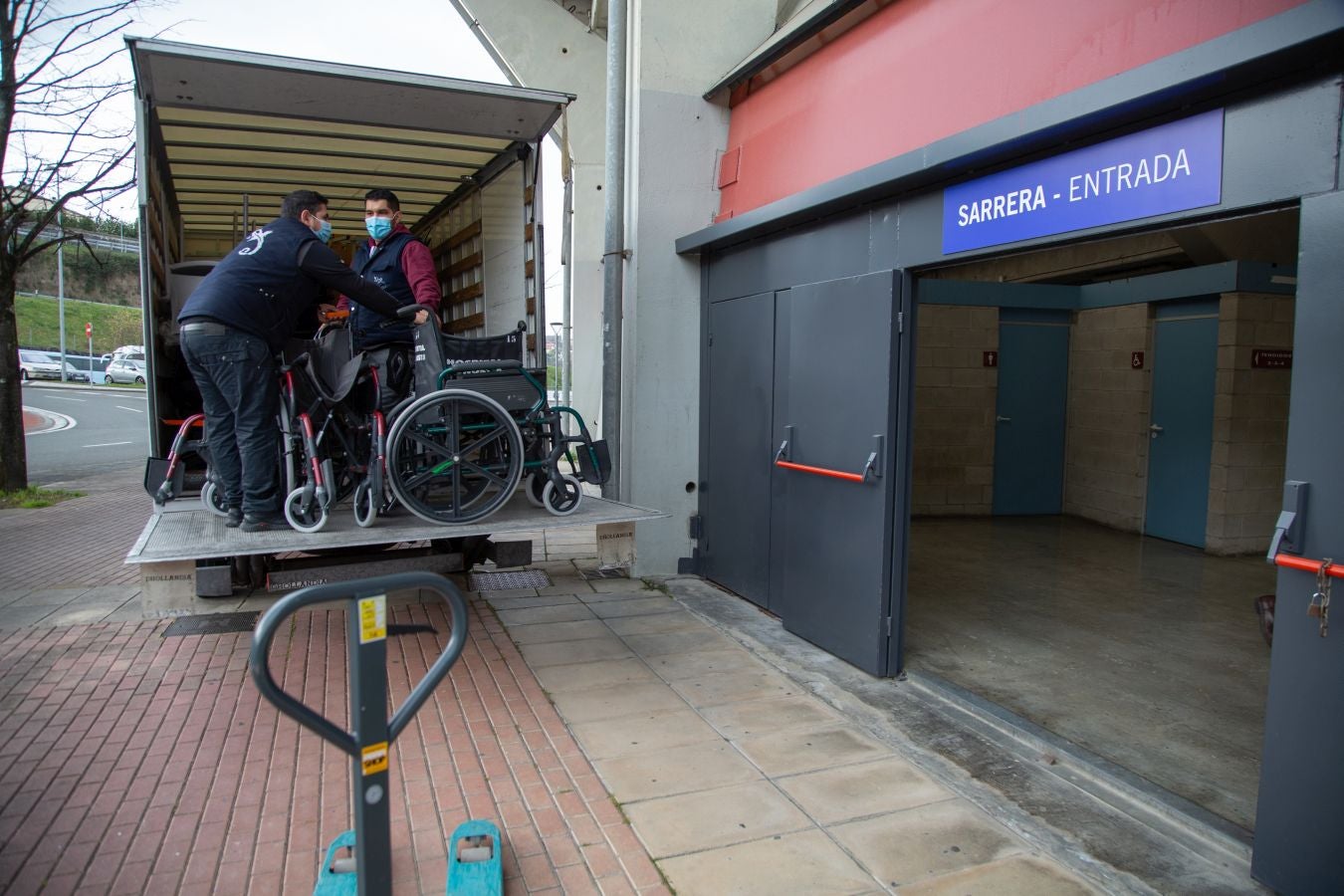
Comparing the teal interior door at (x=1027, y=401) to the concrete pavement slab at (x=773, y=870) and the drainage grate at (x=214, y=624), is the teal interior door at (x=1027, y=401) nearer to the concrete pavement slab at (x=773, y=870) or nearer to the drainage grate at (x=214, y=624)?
the concrete pavement slab at (x=773, y=870)

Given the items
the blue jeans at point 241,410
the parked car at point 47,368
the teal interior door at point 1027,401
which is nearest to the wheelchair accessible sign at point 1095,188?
the blue jeans at point 241,410

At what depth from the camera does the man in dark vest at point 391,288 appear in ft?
16.4

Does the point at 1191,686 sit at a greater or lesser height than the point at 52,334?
lesser

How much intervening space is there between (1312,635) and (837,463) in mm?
2647

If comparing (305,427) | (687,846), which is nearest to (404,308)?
(305,427)

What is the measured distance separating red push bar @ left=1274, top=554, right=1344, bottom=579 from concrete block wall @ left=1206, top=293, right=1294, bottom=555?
260 inches

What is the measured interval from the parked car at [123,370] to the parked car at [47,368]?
1566mm

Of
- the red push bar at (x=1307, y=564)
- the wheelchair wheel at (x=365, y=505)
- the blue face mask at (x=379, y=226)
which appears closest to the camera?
the red push bar at (x=1307, y=564)

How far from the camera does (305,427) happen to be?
4254mm

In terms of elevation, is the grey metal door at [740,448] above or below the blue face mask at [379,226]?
below

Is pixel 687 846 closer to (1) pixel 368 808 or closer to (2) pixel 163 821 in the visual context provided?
(1) pixel 368 808

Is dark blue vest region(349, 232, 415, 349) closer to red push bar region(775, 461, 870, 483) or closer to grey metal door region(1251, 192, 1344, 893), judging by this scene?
red push bar region(775, 461, 870, 483)

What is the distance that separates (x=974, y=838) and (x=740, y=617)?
2957 mm

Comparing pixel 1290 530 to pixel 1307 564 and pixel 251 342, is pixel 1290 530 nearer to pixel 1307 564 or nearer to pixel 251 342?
pixel 1307 564
